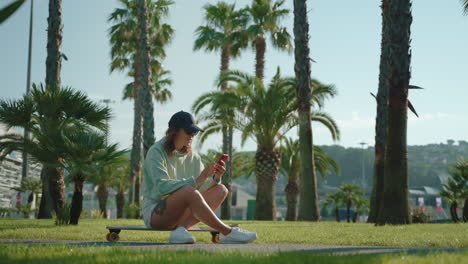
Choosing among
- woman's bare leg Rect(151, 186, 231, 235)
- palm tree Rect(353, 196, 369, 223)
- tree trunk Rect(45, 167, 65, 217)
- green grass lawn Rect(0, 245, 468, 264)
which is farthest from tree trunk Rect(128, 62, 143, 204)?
palm tree Rect(353, 196, 369, 223)

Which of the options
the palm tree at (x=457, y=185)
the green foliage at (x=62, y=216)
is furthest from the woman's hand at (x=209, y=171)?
the palm tree at (x=457, y=185)

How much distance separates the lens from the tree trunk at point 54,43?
17.5 metres

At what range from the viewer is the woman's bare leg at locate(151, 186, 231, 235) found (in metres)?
6.46

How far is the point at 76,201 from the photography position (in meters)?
13.0

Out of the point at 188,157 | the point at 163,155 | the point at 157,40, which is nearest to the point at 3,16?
the point at 163,155

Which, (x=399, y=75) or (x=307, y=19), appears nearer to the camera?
(x=399, y=75)

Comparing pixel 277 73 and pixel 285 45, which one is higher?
pixel 285 45

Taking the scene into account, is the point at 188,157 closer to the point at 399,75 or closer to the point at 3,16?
the point at 3,16

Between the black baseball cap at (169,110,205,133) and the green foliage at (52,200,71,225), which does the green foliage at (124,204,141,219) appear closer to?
the green foliage at (52,200,71,225)

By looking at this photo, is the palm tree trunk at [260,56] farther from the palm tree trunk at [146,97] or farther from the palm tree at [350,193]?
the palm tree at [350,193]

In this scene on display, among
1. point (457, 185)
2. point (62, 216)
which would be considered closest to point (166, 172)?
point (62, 216)

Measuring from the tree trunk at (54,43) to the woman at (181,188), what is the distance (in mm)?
11408

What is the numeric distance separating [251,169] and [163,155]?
114 feet

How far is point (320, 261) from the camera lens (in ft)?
15.3
